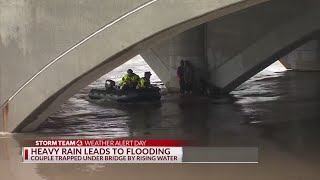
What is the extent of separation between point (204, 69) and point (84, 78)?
1186 cm

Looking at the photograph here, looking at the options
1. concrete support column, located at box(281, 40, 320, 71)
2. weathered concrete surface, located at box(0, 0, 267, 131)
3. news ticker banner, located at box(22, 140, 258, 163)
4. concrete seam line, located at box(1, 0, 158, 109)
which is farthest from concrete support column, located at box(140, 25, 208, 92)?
news ticker banner, located at box(22, 140, 258, 163)

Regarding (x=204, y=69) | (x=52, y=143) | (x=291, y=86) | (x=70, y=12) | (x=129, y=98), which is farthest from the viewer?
(x=291, y=86)

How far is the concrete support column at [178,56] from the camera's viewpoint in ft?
72.8

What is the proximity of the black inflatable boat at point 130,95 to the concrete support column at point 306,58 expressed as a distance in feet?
53.6

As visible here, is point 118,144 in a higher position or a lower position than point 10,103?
lower

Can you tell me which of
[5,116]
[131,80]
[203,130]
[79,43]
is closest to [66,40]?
[79,43]

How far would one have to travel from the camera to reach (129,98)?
18.3m

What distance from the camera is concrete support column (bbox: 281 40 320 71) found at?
3274 cm

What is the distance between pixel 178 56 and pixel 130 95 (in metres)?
5.13

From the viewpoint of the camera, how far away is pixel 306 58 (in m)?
33.6

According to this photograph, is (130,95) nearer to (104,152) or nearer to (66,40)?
(66,40)

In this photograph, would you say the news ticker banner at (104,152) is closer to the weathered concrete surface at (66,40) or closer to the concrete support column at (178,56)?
the weathered concrete surface at (66,40)

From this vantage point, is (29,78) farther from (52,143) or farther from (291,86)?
(291,86)

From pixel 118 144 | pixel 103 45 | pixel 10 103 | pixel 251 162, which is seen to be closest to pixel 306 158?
pixel 251 162
